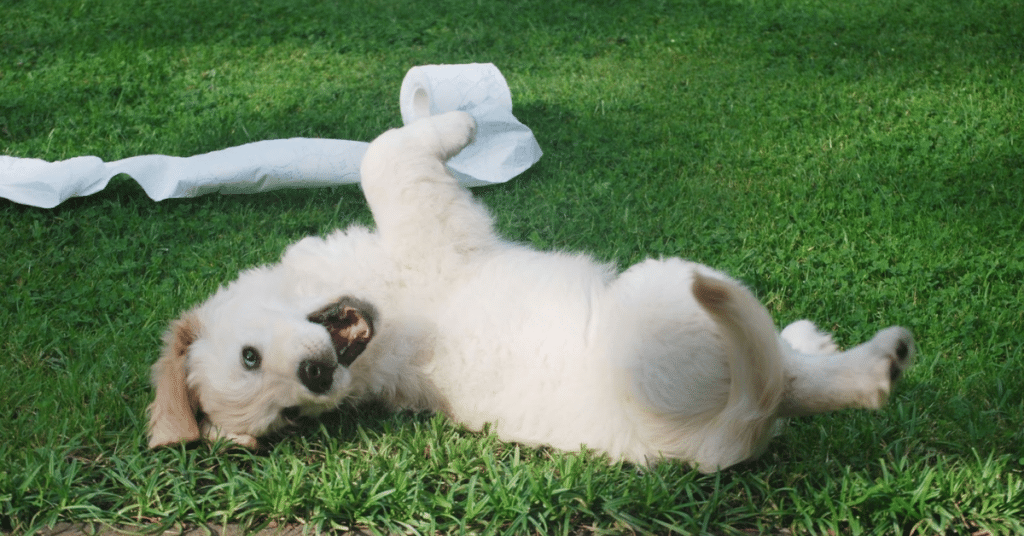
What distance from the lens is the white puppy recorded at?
7.27ft

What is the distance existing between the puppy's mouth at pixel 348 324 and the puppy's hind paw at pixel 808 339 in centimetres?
143

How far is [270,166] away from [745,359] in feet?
9.18

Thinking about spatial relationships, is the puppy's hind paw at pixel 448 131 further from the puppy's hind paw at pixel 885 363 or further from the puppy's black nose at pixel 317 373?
the puppy's hind paw at pixel 885 363

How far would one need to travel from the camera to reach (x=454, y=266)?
278 cm

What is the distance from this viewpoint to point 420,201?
9.13ft

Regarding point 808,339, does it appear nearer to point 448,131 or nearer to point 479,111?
point 448,131

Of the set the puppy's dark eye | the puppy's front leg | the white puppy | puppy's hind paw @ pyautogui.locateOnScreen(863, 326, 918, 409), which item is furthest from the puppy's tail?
the puppy's dark eye

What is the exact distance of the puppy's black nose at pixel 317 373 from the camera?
8.09 feet

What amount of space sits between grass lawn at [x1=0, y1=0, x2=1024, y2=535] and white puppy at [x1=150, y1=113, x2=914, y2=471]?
0.15 metres

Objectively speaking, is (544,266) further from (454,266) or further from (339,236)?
(339,236)

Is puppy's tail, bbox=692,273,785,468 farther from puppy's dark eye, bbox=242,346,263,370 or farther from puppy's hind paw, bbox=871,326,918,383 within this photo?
puppy's dark eye, bbox=242,346,263,370


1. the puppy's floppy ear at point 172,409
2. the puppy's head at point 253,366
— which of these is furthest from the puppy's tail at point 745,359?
the puppy's floppy ear at point 172,409

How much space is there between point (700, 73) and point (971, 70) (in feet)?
5.71

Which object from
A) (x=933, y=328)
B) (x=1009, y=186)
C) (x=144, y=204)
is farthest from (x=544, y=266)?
(x=1009, y=186)
